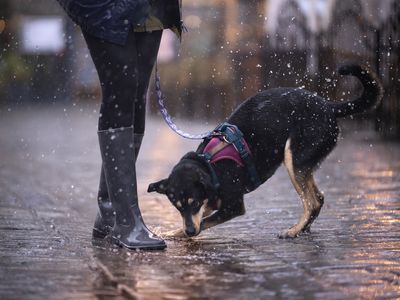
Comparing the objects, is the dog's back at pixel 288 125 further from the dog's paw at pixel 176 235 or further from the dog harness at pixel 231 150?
the dog's paw at pixel 176 235

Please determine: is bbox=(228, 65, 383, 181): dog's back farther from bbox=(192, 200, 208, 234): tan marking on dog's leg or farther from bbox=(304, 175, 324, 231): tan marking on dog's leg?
bbox=(192, 200, 208, 234): tan marking on dog's leg

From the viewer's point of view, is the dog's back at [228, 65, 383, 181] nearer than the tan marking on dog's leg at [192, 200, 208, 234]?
No

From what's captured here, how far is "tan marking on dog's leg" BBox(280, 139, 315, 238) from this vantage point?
214 inches

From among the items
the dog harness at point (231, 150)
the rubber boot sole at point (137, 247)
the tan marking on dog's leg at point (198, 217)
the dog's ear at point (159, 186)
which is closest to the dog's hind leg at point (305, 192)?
the dog harness at point (231, 150)

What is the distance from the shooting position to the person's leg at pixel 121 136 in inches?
182

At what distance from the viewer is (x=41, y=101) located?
3222 cm

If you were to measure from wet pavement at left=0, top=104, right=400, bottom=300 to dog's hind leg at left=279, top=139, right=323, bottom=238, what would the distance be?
0.10m

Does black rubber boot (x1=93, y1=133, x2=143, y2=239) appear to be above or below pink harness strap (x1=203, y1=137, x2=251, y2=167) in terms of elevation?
below

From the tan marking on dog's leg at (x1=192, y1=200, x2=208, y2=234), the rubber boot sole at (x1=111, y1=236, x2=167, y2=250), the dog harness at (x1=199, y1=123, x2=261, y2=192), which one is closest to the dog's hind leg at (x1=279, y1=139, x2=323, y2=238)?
the dog harness at (x1=199, y1=123, x2=261, y2=192)

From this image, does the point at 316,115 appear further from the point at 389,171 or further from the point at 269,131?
the point at 389,171

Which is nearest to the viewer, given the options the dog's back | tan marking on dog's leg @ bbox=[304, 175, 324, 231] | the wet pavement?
the wet pavement

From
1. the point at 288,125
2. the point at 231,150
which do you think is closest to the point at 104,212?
the point at 231,150

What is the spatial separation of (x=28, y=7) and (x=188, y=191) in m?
38.4

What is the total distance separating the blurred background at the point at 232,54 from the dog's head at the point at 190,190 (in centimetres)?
765
